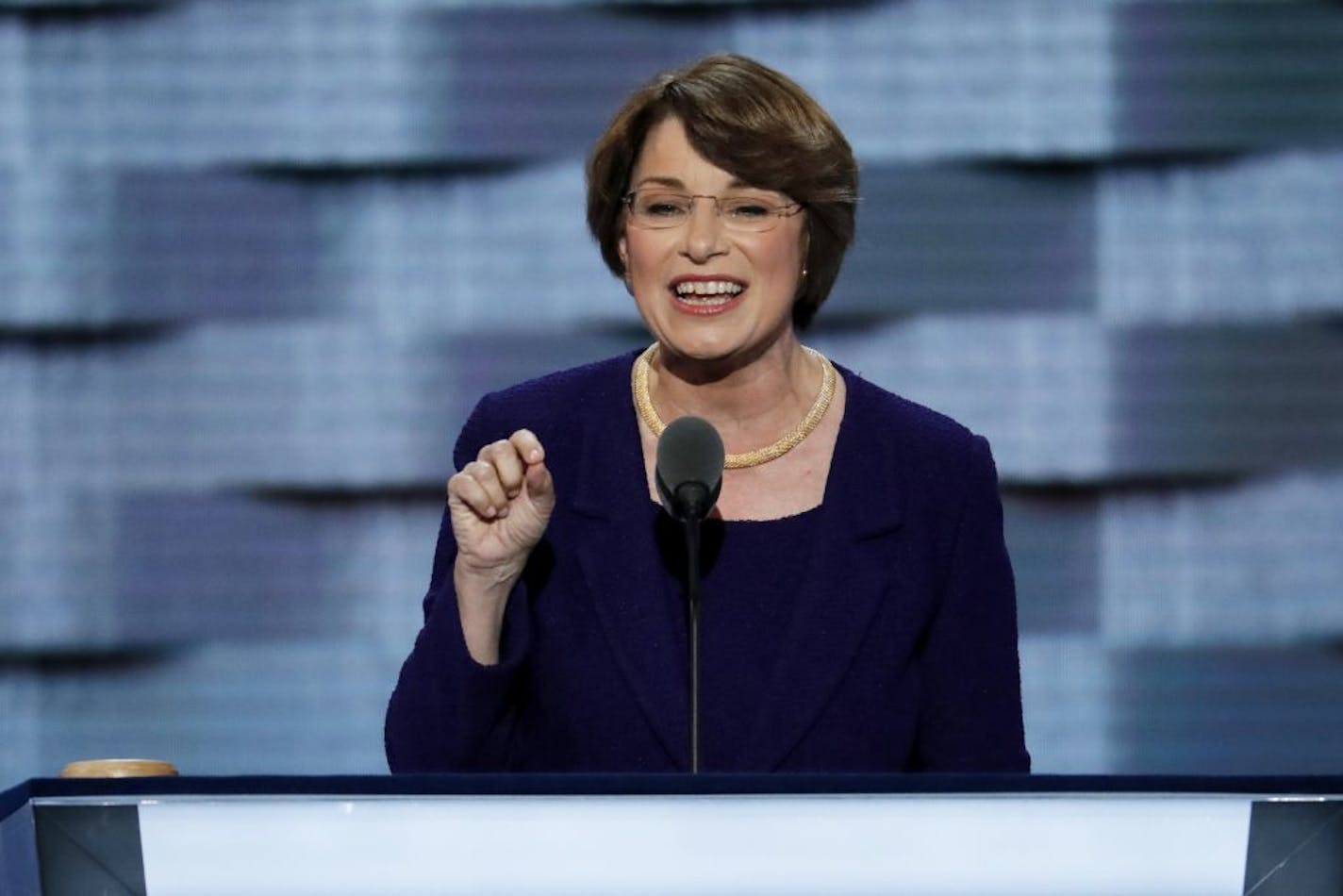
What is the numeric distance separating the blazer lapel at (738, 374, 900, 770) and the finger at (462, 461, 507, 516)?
363 mm

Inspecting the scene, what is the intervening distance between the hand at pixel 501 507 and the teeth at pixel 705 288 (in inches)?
12.3

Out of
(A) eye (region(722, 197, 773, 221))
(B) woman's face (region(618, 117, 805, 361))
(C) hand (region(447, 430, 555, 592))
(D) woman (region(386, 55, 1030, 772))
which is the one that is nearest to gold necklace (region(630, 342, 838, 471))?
(D) woman (region(386, 55, 1030, 772))

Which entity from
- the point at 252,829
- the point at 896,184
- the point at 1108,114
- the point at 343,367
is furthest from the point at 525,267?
the point at 252,829

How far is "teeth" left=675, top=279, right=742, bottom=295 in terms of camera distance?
1.97 meters

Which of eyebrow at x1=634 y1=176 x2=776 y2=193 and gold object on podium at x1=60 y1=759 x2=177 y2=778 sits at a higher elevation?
eyebrow at x1=634 y1=176 x2=776 y2=193

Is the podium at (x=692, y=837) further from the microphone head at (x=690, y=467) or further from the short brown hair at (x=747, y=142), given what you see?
the short brown hair at (x=747, y=142)

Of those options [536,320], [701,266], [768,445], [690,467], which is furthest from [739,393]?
[536,320]

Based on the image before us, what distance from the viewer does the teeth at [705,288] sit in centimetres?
197

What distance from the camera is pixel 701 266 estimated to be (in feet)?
6.40

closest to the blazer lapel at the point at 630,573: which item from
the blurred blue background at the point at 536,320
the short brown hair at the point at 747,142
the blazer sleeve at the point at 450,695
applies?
the blazer sleeve at the point at 450,695

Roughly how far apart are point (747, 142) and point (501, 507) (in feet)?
1.53

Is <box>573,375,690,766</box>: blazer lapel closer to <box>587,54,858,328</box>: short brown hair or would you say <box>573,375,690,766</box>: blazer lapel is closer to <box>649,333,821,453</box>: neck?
<box>649,333,821,453</box>: neck

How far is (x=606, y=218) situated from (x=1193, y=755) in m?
1.43

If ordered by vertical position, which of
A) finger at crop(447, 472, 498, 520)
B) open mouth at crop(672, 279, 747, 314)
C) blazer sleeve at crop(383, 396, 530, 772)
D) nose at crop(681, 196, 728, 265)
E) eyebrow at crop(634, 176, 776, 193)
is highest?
eyebrow at crop(634, 176, 776, 193)
